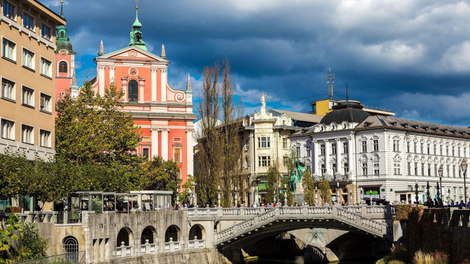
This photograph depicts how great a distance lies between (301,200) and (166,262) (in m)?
23.1

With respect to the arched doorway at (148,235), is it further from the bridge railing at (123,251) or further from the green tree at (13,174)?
the green tree at (13,174)

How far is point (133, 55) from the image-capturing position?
298ft

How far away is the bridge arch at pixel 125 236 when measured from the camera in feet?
194

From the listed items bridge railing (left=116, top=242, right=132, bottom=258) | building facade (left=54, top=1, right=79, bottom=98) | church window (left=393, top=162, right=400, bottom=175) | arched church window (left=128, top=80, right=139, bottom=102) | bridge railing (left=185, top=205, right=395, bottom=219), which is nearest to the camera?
bridge railing (left=116, top=242, right=132, bottom=258)

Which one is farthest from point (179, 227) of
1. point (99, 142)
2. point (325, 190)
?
point (325, 190)

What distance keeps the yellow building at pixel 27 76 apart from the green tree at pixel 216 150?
2082cm

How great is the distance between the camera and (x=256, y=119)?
375ft

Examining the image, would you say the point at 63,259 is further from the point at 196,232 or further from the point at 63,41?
the point at 63,41

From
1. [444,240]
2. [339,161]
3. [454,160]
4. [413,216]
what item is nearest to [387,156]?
[339,161]

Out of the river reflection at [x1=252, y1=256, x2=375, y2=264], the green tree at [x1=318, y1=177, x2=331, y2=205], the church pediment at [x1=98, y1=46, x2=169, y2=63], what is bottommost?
the river reflection at [x1=252, y1=256, x2=375, y2=264]

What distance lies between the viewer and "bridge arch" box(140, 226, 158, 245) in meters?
62.5

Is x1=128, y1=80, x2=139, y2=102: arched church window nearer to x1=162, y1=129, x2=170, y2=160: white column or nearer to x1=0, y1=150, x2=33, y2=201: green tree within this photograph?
x1=162, y1=129, x2=170, y2=160: white column

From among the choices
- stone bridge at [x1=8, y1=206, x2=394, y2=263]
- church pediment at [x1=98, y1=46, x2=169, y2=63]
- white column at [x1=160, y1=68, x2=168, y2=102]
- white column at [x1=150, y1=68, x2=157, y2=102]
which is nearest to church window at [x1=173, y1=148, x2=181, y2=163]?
white column at [x1=160, y1=68, x2=168, y2=102]

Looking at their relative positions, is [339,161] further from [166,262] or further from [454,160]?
[166,262]
